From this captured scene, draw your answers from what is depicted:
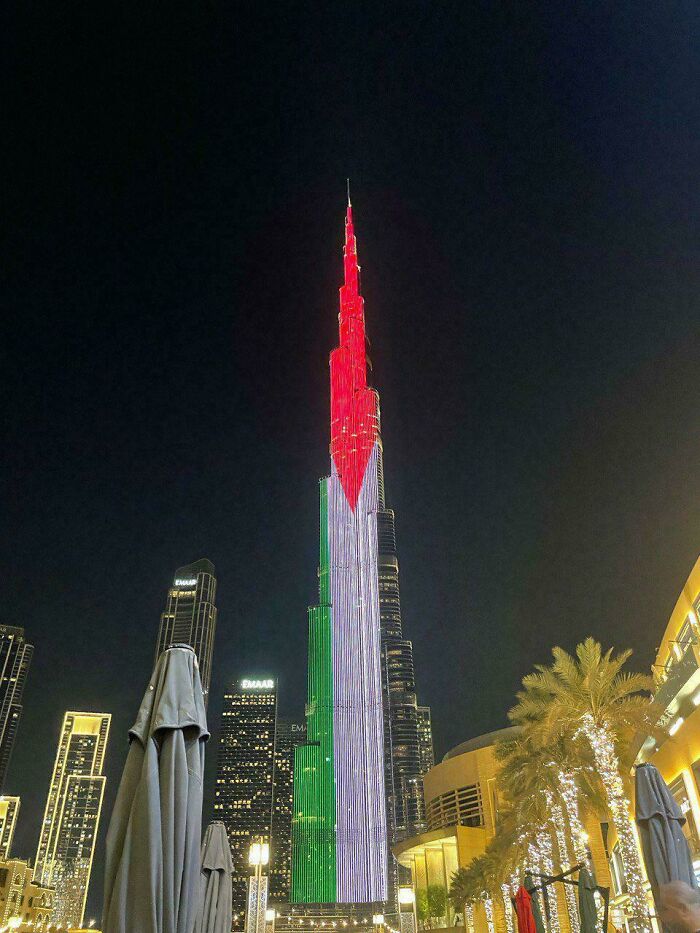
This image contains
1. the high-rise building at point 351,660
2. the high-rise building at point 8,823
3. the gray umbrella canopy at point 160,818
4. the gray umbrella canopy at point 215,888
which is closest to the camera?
the gray umbrella canopy at point 160,818

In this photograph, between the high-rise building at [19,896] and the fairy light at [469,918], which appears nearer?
the fairy light at [469,918]

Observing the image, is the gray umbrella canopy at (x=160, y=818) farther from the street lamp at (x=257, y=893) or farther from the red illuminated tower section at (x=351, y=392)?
the red illuminated tower section at (x=351, y=392)

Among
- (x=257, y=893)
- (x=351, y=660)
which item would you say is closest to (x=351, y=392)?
(x=351, y=660)

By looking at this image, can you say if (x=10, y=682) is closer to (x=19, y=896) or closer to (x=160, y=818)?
(x=19, y=896)

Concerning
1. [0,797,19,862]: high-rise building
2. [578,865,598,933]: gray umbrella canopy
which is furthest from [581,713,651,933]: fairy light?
[0,797,19,862]: high-rise building

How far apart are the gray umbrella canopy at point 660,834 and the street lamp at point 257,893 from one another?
47.8 ft

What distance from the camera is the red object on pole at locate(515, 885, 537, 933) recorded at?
17.6m

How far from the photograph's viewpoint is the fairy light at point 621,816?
54.6 ft

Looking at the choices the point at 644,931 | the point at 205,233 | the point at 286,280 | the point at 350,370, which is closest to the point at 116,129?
the point at 205,233

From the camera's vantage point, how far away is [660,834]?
30.6 ft

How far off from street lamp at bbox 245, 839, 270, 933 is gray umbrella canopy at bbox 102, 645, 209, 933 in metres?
18.4

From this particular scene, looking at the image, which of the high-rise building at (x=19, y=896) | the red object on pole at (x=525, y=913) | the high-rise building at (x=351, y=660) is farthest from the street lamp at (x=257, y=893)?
the high-rise building at (x=351, y=660)

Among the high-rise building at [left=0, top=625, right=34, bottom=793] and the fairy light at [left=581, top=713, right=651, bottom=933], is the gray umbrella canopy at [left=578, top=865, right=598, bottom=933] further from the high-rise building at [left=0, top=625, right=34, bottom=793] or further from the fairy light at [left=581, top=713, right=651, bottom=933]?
the high-rise building at [left=0, top=625, right=34, bottom=793]

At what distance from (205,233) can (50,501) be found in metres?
24.3
